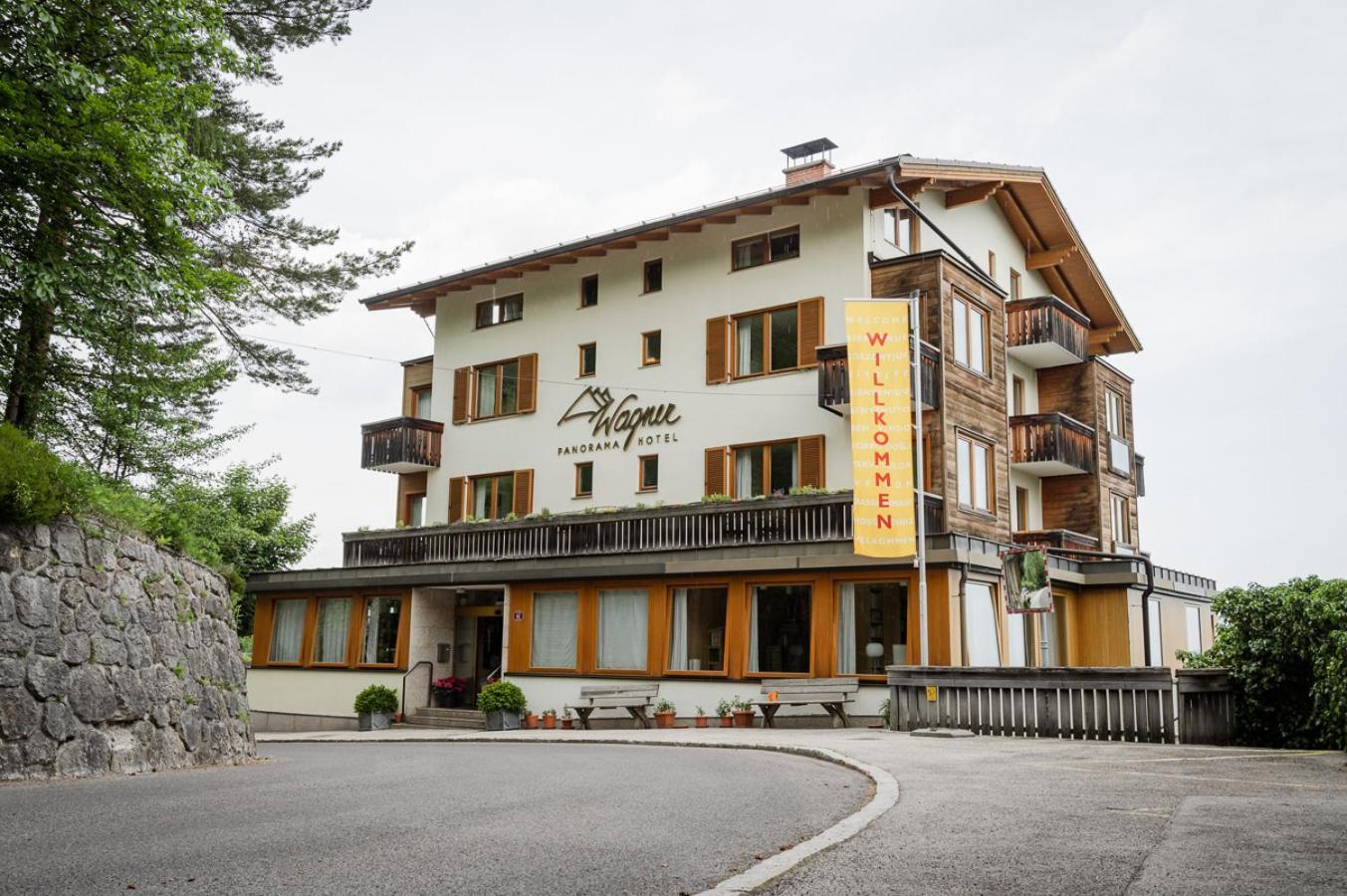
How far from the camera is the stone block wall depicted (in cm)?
1206

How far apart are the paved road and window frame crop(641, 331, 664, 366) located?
18.2m

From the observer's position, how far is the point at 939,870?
20.9 ft

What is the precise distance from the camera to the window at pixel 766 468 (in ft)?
91.2

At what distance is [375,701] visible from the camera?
28.6 metres

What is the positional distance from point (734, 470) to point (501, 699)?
7.29 metres

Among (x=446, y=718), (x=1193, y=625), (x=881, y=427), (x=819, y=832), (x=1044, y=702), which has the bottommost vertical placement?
(x=446, y=718)

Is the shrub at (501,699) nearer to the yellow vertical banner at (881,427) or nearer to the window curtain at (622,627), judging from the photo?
the window curtain at (622,627)

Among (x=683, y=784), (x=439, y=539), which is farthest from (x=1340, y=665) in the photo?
(x=439, y=539)

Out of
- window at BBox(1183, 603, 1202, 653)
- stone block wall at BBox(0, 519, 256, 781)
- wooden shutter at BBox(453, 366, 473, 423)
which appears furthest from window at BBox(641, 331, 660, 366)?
stone block wall at BBox(0, 519, 256, 781)

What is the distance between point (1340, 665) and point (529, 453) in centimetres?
2303

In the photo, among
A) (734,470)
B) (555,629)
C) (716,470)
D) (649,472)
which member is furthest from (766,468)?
(555,629)

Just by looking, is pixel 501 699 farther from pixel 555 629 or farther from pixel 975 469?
pixel 975 469

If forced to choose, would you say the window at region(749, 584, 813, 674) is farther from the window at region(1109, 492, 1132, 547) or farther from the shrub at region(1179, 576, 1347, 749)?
the window at region(1109, 492, 1132, 547)

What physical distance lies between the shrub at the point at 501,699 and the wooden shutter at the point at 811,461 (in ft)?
25.2
